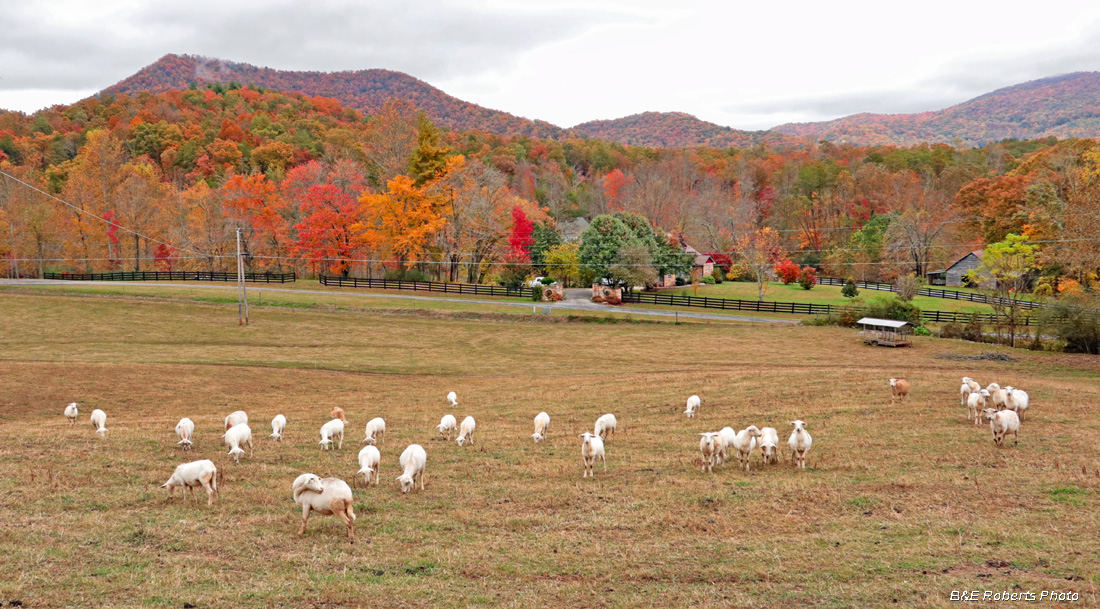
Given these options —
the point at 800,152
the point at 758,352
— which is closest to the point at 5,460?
the point at 758,352

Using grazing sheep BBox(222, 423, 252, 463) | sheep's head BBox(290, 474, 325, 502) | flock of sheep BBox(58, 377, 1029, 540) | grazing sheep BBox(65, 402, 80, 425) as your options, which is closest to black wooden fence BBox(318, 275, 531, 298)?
flock of sheep BBox(58, 377, 1029, 540)

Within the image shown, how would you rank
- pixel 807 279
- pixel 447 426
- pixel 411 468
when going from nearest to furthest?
pixel 411 468, pixel 447 426, pixel 807 279

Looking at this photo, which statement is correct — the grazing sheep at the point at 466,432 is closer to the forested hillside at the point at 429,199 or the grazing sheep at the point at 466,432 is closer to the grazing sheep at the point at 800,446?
the grazing sheep at the point at 800,446

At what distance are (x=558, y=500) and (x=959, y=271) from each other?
9389 cm

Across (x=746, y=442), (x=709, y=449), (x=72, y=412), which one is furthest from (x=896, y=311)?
(x=72, y=412)

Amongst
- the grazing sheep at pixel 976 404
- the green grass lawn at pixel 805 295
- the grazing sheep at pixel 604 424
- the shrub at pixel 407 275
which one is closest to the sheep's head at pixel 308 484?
the grazing sheep at pixel 604 424

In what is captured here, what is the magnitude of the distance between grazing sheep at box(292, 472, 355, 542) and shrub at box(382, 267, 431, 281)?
216ft

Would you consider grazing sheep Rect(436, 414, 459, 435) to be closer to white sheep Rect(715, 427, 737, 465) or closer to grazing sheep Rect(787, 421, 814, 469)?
white sheep Rect(715, 427, 737, 465)

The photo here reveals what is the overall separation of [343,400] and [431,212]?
51429 millimetres

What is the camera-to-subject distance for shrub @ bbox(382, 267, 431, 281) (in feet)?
252

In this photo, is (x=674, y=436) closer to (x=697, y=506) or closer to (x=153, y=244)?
(x=697, y=506)

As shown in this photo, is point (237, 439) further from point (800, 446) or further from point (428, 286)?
point (428, 286)

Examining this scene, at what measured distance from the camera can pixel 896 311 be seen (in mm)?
50438

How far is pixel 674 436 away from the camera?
20.2m
